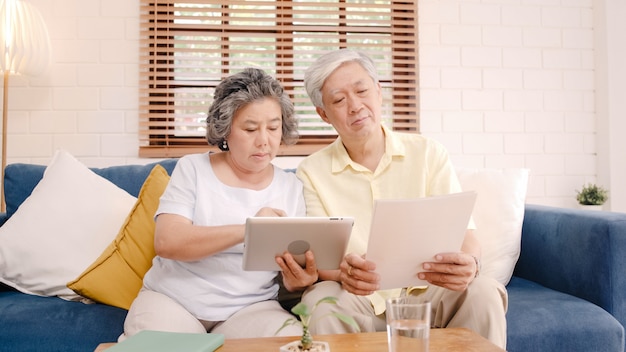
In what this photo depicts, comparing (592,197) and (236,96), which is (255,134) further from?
(592,197)

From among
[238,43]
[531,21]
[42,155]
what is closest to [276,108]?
[238,43]

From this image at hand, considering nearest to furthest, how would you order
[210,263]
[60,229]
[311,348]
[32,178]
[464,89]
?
[311,348] → [210,263] → [60,229] → [32,178] → [464,89]

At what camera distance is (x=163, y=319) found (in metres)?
1.49

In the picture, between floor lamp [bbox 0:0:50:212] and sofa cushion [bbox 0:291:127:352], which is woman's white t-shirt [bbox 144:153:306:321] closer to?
sofa cushion [bbox 0:291:127:352]

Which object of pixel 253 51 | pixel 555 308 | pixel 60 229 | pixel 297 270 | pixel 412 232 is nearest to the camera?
pixel 412 232

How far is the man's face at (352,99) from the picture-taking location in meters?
1.77

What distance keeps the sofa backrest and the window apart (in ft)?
2.39

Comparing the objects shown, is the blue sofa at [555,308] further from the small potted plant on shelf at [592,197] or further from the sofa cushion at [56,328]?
the small potted plant on shelf at [592,197]

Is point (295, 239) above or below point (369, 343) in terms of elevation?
above

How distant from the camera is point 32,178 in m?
2.21

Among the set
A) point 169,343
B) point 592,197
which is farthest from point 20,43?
point 592,197

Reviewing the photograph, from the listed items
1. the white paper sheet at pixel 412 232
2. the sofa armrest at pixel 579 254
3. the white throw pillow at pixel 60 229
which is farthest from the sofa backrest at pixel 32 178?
the sofa armrest at pixel 579 254

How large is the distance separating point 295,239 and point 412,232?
11.4 inches

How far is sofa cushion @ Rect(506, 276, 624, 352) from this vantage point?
166 cm
